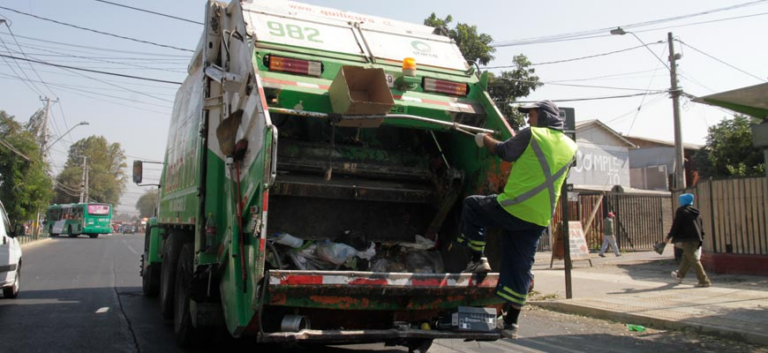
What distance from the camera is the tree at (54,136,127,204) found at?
6788cm

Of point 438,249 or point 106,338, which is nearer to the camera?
point 438,249

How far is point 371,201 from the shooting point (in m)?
5.60

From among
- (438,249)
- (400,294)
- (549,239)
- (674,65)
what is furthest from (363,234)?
(674,65)

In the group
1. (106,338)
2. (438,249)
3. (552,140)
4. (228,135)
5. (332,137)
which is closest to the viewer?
(552,140)

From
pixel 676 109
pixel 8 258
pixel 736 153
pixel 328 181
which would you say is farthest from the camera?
pixel 736 153

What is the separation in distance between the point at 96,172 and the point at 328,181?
75733 mm

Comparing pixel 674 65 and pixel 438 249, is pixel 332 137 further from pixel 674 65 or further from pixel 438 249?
pixel 674 65

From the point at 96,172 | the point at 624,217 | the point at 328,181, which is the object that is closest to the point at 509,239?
the point at 328,181

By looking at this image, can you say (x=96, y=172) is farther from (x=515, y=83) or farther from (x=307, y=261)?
(x=307, y=261)

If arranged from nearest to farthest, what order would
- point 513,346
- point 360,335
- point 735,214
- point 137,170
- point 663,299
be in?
point 360,335, point 513,346, point 663,299, point 137,170, point 735,214

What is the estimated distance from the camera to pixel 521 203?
4.00m

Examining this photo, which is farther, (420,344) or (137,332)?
(137,332)

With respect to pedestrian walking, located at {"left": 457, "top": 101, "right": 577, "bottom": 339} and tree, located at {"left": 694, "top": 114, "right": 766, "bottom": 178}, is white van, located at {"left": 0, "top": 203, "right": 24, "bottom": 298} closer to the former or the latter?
pedestrian walking, located at {"left": 457, "top": 101, "right": 577, "bottom": 339}

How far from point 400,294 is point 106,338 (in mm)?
3532
